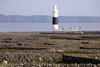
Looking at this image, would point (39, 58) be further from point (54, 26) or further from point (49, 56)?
point (54, 26)

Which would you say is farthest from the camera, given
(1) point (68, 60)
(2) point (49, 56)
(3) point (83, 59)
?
(2) point (49, 56)

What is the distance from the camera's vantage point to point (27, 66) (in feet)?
45.4

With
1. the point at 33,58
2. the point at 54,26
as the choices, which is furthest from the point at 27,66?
the point at 54,26

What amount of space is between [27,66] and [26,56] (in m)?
7.85

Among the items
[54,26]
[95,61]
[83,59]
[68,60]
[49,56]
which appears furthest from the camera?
[54,26]

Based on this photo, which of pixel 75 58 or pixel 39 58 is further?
pixel 39 58

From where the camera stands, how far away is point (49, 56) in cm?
2205

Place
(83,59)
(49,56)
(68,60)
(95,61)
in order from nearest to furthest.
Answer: (95,61)
(83,59)
(68,60)
(49,56)

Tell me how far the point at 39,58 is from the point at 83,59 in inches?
174

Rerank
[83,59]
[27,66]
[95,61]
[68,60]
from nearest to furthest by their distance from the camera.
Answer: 1. [27,66]
2. [95,61]
3. [83,59]
4. [68,60]

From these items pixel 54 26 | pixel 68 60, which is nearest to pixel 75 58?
pixel 68 60

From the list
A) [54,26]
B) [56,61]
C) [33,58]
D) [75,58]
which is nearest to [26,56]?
[33,58]

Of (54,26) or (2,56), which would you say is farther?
(54,26)

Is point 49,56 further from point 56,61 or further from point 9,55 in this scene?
point 9,55
